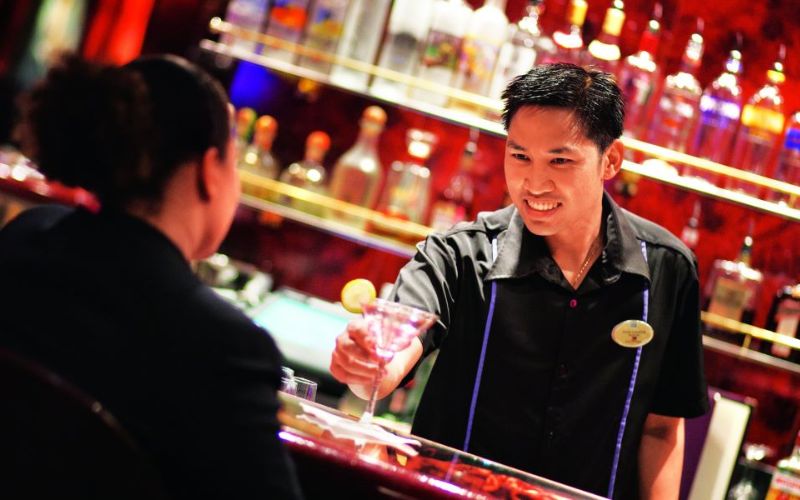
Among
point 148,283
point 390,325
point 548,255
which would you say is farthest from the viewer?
point 548,255

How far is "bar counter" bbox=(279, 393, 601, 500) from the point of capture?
1433mm

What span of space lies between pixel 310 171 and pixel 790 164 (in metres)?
1.64

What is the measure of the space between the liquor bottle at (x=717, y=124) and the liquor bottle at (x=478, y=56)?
71 centimetres

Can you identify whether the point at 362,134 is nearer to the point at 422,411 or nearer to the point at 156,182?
the point at 422,411

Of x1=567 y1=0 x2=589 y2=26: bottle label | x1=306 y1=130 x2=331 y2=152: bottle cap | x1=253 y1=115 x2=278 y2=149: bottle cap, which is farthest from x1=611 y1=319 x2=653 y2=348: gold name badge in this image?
x1=253 y1=115 x2=278 y2=149: bottle cap

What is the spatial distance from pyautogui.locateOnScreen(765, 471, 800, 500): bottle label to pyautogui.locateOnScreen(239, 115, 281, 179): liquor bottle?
196cm

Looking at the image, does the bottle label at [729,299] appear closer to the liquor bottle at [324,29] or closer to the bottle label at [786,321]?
the bottle label at [786,321]

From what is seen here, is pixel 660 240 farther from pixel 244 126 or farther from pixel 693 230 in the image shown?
pixel 244 126

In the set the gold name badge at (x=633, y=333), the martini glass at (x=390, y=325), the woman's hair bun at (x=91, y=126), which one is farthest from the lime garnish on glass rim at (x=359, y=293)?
the gold name badge at (x=633, y=333)

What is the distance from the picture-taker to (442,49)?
10.7 ft

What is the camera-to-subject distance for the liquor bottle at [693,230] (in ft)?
11.0

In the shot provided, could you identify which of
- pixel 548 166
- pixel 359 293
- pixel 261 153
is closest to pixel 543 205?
pixel 548 166

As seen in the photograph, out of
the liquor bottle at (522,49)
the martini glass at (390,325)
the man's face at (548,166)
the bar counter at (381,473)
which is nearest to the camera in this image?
the bar counter at (381,473)

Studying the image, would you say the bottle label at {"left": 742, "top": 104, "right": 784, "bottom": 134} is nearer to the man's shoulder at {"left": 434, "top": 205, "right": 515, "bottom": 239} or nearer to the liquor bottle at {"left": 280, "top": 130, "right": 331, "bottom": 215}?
the man's shoulder at {"left": 434, "top": 205, "right": 515, "bottom": 239}
